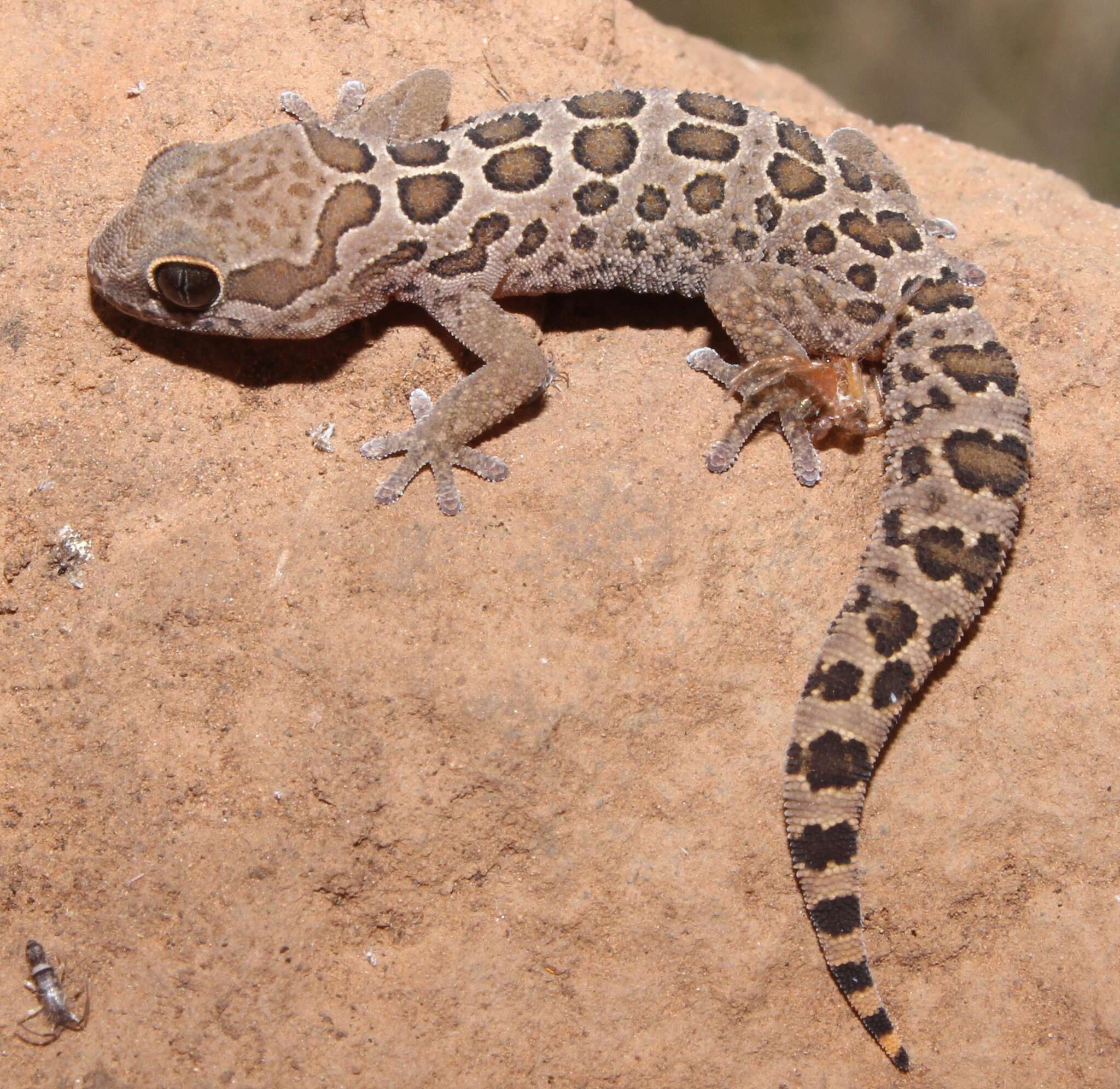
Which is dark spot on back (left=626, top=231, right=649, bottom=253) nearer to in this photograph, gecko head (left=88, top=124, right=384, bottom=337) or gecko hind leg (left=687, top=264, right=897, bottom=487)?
gecko hind leg (left=687, top=264, right=897, bottom=487)

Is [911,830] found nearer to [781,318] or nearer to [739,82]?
[781,318]

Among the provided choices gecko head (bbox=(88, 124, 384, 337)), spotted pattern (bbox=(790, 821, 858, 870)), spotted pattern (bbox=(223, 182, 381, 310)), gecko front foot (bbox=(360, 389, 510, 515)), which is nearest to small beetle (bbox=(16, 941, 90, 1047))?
gecko front foot (bbox=(360, 389, 510, 515))

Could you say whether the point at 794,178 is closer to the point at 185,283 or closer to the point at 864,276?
the point at 864,276

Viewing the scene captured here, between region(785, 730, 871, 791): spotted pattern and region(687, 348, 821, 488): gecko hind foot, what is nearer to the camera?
region(785, 730, 871, 791): spotted pattern

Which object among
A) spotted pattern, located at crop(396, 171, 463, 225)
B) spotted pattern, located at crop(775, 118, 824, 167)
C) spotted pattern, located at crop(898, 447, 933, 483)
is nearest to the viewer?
spotted pattern, located at crop(898, 447, 933, 483)

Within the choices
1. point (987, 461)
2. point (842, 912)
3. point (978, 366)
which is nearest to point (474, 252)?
point (978, 366)

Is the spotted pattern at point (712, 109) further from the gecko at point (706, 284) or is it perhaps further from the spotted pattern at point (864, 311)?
the spotted pattern at point (864, 311)

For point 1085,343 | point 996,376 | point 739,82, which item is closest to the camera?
point 996,376

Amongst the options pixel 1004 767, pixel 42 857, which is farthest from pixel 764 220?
pixel 42 857
